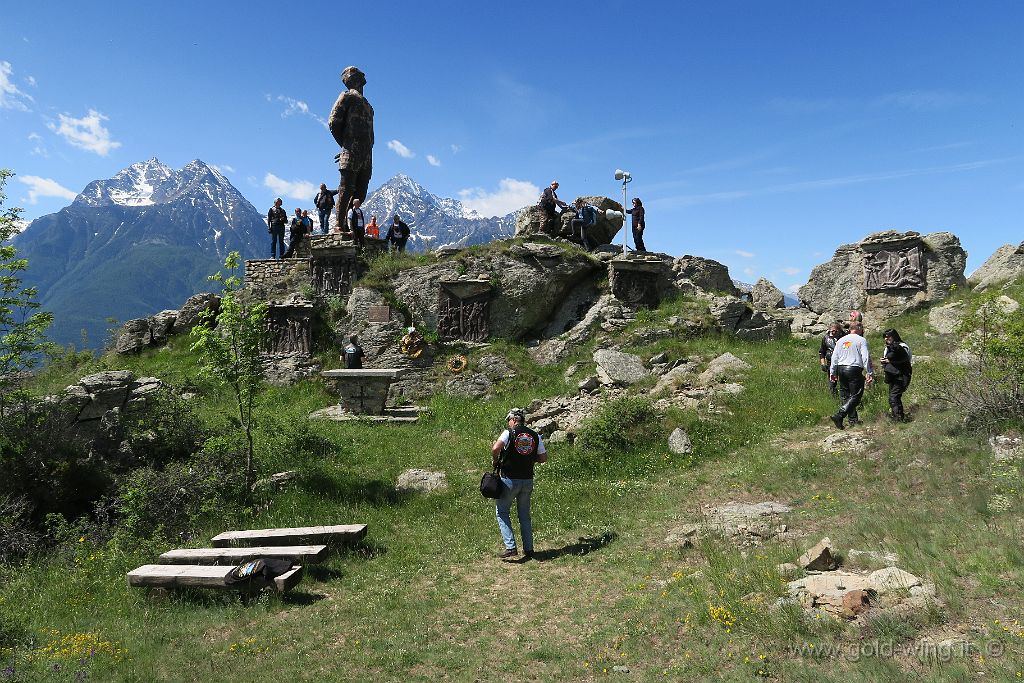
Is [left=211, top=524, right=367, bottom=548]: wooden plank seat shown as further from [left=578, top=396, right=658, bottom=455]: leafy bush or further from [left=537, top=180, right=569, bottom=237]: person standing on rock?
[left=537, top=180, right=569, bottom=237]: person standing on rock

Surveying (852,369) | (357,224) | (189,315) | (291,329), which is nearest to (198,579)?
(852,369)

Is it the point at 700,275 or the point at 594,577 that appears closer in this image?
the point at 594,577

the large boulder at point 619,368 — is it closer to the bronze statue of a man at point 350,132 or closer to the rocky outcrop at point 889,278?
the rocky outcrop at point 889,278

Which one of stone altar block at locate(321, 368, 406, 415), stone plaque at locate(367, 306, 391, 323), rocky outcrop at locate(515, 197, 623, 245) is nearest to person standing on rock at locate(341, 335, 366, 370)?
stone plaque at locate(367, 306, 391, 323)

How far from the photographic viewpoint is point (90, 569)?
7770 millimetres

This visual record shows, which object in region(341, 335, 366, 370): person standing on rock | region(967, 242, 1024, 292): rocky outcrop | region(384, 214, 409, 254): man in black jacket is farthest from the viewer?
region(384, 214, 409, 254): man in black jacket

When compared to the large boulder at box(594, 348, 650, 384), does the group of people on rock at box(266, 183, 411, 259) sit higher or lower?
higher

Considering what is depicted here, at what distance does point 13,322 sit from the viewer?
406 inches

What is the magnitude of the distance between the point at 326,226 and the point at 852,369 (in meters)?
20.9

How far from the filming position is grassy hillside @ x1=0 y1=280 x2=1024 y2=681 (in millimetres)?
4336

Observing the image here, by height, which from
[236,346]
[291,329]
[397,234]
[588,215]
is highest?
[588,215]

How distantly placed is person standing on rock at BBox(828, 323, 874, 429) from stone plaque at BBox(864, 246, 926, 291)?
509 inches

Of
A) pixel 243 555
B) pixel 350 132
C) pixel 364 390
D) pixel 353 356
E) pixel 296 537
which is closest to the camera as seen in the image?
pixel 243 555

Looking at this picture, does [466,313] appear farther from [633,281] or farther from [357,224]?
[357,224]
